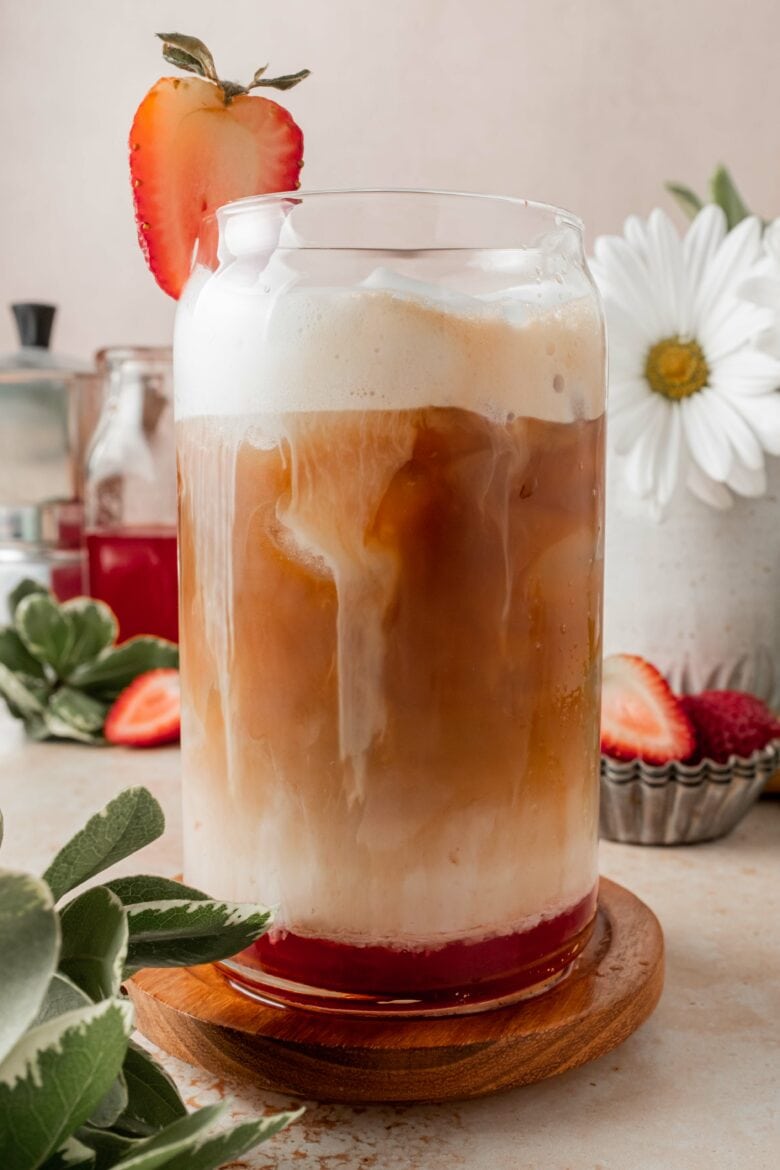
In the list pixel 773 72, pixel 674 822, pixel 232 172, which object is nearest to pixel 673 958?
pixel 674 822

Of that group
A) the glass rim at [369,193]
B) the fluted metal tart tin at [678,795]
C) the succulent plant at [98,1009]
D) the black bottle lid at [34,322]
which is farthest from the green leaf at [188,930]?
the black bottle lid at [34,322]

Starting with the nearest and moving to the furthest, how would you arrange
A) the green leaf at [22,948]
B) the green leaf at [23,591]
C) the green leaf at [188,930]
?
the green leaf at [22,948] → the green leaf at [188,930] → the green leaf at [23,591]

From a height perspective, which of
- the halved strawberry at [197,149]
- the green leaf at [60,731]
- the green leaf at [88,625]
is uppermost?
the halved strawberry at [197,149]

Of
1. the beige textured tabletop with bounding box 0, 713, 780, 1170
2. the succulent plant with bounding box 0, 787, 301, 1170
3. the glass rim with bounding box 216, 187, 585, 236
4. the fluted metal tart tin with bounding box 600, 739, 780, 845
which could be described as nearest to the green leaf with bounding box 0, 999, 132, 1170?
the succulent plant with bounding box 0, 787, 301, 1170

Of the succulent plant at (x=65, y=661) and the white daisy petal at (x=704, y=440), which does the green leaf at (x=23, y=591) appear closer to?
the succulent plant at (x=65, y=661)

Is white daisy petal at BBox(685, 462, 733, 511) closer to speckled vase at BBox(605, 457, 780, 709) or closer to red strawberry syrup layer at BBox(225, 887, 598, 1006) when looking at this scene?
speckled vase at BBox(605, 457, 780, 709)

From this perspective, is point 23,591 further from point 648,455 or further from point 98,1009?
point 98,1009
